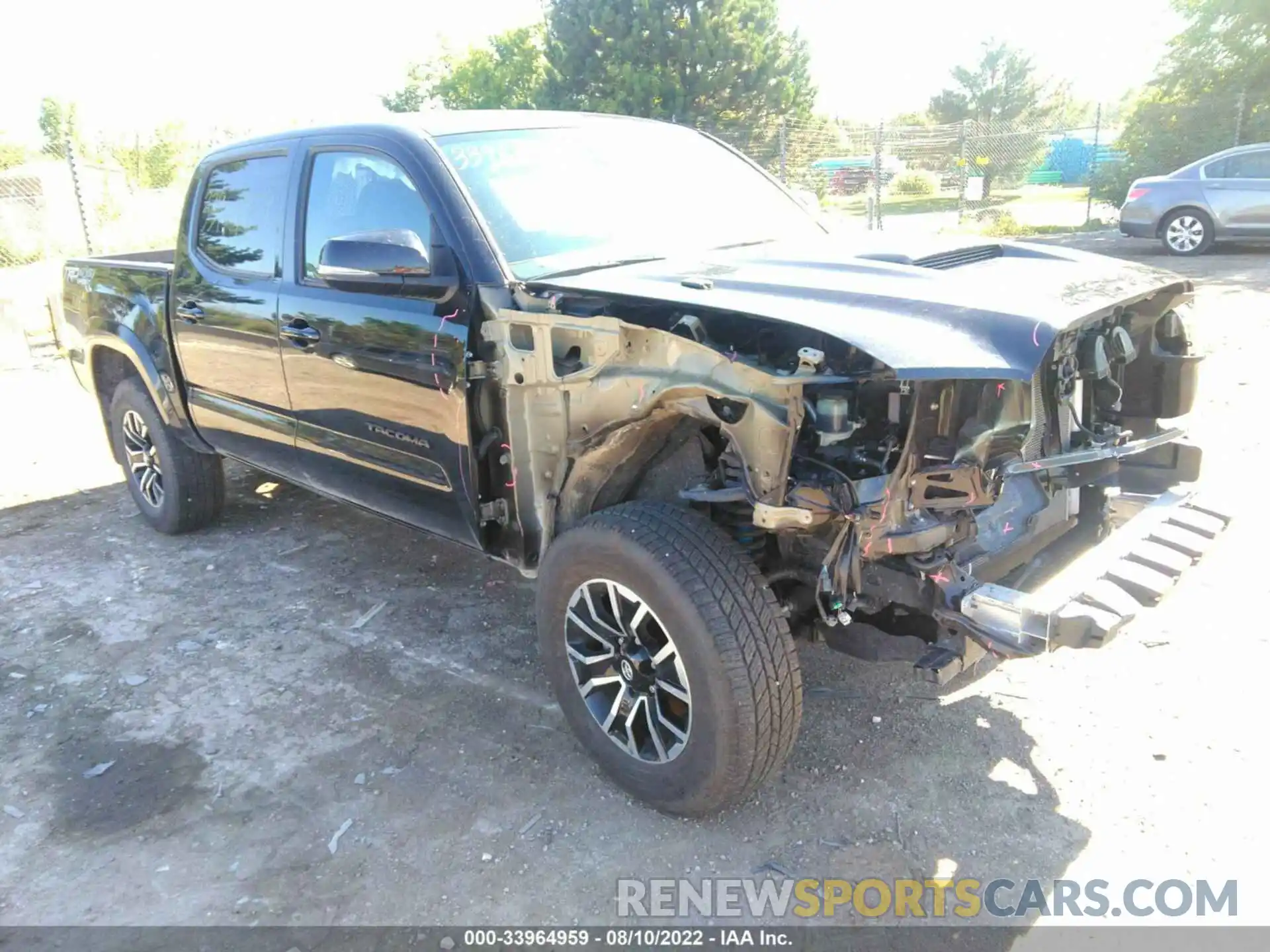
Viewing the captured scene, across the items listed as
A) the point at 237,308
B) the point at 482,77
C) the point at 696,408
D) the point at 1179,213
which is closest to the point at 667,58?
the point at 1179,213

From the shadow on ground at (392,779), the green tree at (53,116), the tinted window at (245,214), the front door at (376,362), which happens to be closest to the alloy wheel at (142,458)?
the shadow on ground at (392,779)

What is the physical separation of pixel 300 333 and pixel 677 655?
6.90 ft

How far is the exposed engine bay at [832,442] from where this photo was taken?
2.38 meters

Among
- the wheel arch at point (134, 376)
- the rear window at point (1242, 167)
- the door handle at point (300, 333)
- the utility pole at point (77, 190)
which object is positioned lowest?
the wheel arch at point (134, 376)

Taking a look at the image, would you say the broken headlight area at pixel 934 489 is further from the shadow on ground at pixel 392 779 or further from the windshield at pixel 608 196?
the windshield at pixel 608 196

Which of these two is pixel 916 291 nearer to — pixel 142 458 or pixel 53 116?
pixel 142 458

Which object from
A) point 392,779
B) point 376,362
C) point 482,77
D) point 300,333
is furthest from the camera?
point 482,77

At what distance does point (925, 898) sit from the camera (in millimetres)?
2500

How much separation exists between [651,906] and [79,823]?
1.82 meters

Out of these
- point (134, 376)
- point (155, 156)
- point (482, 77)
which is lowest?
point (134, 376)

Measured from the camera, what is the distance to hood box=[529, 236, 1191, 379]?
7.21 ft

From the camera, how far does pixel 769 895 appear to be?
2527mm

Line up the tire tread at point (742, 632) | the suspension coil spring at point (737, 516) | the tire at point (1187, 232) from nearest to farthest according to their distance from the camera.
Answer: the tire tread at point (742, 632) < the suspension coil spring at point (737, 516) < the tire at point (1187, 232)

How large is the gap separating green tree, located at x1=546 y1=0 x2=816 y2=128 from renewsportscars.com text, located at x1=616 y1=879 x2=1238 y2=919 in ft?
66.4
